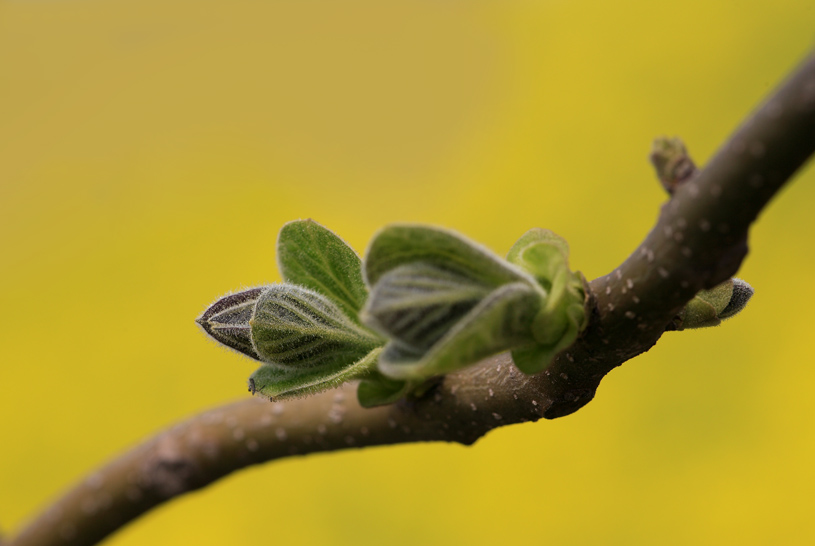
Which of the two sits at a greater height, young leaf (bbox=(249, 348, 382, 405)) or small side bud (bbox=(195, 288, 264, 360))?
small side bud (bbox=(195, 288, 264, 360))

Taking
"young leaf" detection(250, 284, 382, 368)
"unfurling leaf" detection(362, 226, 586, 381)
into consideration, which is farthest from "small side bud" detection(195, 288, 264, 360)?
"unfurling leaf" detection(362, 226, 586, 381)

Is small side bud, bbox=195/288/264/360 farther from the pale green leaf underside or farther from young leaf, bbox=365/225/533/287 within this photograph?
young leaf, bbox=365/225/533/287

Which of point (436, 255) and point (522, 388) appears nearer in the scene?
point (436, 255)

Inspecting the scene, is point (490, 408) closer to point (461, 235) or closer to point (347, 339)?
point (347, 339)

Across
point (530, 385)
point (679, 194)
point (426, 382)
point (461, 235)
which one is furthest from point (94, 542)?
point (679, 194)

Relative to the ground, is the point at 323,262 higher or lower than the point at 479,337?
higher

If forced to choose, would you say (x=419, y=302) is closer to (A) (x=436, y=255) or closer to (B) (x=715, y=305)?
(A) (x=436, y=255)

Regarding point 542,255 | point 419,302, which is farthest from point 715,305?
point 419,302
